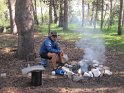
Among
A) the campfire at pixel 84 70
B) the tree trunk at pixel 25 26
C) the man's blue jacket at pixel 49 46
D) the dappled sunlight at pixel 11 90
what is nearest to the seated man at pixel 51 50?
the man's blue jacket at pixel 49 46

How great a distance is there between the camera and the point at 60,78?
355 inches

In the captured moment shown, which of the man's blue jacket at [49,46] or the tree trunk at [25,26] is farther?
the tree trunk at [25,26]

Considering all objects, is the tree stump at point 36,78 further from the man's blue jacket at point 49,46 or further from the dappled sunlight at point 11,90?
the man's blue jacket at point 49,46

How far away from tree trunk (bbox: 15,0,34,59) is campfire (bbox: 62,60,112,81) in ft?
6.85

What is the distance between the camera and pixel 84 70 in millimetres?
9727

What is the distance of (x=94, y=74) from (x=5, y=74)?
9.41ft

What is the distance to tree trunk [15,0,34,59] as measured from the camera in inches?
442

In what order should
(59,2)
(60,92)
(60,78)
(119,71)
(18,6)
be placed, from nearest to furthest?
(60,92) < (60,78) < (119,71) < (18,6) < (59,2)

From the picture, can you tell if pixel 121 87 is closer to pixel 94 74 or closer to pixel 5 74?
pixel 94 74

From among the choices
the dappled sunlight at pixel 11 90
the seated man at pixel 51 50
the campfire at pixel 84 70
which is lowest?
the dappled sunlight at pixel 11 90

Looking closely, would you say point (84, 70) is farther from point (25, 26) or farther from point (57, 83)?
point (25, 26)

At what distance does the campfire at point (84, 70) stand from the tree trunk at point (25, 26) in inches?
82.3

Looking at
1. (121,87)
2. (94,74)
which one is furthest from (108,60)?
(121,87)

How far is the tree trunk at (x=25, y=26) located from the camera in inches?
442
